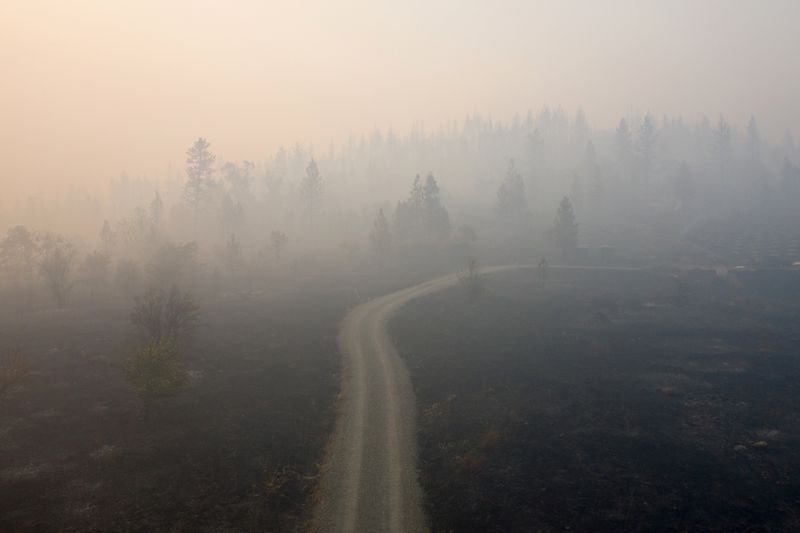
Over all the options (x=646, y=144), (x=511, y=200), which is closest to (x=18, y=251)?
(x=511, y=200)

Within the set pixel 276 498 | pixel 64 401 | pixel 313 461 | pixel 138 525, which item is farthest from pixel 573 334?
pixel 64 401

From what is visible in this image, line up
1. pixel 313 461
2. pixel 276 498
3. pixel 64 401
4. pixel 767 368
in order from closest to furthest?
1. pixel 276 498
2. pixel 313 461
3. pixel 64 401
4. pixel 767 368

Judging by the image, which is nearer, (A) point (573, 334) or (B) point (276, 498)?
(B) point (276, 498)

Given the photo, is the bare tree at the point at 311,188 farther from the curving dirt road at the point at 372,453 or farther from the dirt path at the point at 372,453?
the dirt path at the point at 372,453

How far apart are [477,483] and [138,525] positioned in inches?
503

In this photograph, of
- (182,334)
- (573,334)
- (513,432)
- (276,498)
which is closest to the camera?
(276,498)

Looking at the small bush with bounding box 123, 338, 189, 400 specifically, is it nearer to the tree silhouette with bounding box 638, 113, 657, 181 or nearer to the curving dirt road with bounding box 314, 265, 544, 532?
the curving dirt road with bounding box 314, 265, 544, 532

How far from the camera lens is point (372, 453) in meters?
21.0

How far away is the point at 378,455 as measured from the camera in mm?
20844

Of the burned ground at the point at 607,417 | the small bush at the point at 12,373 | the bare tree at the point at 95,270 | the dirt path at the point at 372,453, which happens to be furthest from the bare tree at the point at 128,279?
the burned ground at the point at 607,417

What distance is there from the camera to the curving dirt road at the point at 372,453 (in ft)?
54.9

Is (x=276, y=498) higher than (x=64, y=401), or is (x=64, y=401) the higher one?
(x=64, y=401)

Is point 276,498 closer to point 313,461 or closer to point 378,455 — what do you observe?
point 313,461

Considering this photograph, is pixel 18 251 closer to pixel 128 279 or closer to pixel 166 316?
pixel 128 279
